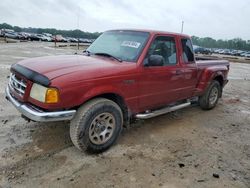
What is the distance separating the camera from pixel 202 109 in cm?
708

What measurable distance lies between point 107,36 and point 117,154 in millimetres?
2473

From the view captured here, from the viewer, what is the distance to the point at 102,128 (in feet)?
13.7

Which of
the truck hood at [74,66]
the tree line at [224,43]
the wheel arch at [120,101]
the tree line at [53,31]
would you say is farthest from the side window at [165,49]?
the tree line at [224,43]

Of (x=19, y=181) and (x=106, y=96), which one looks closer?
(x=19, y=181)

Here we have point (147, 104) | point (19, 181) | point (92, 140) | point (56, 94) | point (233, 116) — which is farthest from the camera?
point (233, 116)

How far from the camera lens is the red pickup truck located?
364 centimetres

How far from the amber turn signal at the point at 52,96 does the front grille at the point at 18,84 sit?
538 mm

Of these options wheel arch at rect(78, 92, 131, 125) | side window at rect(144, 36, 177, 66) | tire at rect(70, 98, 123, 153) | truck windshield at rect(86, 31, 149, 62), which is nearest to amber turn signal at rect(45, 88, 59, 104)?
tire at rect(70, 98, 123, 153)

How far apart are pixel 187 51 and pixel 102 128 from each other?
2794 millimetres

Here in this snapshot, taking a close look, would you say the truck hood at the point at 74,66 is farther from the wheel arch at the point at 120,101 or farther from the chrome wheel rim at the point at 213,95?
the chrome wheel rim at the point at 213,95

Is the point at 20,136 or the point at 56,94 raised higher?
the point at 56,94

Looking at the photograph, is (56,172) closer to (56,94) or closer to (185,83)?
(56,94)

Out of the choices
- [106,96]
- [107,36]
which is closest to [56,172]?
[106,96]

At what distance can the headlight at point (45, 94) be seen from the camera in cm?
353
